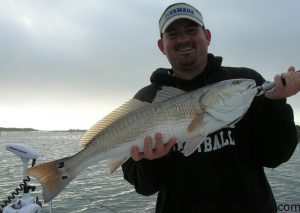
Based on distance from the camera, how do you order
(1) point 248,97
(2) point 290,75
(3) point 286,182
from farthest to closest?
(3) point 286,182
(1) point 248,97
(2) point 290,75

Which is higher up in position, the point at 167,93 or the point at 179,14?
the point at 179,14

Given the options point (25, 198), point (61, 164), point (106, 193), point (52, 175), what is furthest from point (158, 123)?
point (106, 193)

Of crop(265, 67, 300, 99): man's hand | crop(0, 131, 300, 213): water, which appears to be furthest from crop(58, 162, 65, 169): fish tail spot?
crop(0, 131, 300, 213): water

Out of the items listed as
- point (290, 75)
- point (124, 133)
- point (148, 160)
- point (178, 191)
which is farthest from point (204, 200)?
point (290, 75)

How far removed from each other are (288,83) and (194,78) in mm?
1254

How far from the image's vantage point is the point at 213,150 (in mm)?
4188

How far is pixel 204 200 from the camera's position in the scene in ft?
13.3

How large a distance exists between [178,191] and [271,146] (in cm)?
108

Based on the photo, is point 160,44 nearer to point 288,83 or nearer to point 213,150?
point 213,150

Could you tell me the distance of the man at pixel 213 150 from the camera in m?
3.99

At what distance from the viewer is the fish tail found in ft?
13.7

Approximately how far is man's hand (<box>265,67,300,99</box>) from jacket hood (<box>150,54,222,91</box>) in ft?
3.16

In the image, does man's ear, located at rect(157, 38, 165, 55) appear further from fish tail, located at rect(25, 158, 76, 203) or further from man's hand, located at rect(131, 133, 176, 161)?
fish tail, located at rect(25, 158, 76, 203)

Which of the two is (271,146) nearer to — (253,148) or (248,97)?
(253,148)
